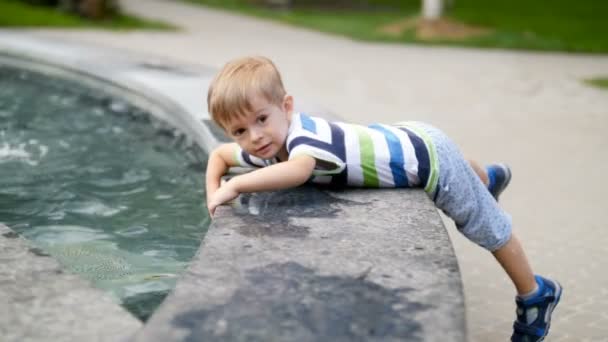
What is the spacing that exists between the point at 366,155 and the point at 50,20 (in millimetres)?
13105

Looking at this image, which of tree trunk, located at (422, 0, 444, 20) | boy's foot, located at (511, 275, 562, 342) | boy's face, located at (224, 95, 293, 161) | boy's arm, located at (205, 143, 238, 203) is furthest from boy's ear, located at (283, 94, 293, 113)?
tree trunk, located at (422, 0, 444, 20)

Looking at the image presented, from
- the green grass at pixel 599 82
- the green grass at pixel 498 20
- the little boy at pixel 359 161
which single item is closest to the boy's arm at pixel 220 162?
the little boy at pixel 359 161

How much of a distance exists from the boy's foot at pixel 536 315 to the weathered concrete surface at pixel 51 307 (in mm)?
1547

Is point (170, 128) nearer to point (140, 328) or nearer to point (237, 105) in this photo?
point (237, 105)

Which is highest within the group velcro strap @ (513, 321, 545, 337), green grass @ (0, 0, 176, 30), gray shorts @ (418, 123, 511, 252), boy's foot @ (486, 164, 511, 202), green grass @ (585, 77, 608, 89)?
gray shorts @ (418, 123, 511, 252)

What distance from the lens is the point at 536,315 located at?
10.1ft

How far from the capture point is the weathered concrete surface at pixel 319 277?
1.96 meters

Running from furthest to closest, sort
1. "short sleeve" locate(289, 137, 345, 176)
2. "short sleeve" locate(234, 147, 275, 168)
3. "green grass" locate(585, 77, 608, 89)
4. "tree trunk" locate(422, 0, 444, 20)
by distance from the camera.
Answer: "tree trunk" locate(422, 0, 444, 20)
"green grass" locate(585, 77, 608, 89)
"short sleeve" locate(234, 147, 275, 168)
"short sleeve" locate(289, 137, 345, 176)

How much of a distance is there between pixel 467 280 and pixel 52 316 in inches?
86.5

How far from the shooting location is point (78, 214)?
4070mm

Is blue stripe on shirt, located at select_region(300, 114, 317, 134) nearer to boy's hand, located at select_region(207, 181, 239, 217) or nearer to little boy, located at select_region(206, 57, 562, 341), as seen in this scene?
little boy, located at select_region(206, 57, 562, 341)

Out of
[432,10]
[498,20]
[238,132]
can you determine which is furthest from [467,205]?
[498,20]

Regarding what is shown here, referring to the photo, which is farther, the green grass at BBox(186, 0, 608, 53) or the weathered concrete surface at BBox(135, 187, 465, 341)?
the green grass at BBox(186, 0, 608, 53)

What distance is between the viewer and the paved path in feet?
12.4
